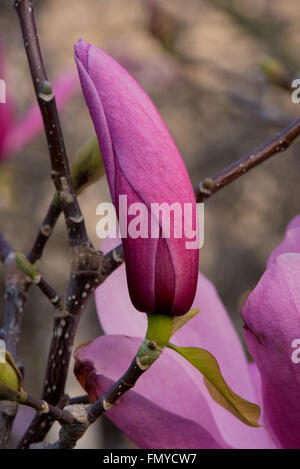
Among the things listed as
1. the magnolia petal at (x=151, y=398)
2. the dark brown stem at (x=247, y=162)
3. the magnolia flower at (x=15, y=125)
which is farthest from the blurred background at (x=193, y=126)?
the magnolia petal at (x=151, y=398)

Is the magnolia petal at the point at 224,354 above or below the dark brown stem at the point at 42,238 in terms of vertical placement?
below

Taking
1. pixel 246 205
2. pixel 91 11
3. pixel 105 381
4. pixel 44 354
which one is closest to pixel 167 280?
pixel 105 381

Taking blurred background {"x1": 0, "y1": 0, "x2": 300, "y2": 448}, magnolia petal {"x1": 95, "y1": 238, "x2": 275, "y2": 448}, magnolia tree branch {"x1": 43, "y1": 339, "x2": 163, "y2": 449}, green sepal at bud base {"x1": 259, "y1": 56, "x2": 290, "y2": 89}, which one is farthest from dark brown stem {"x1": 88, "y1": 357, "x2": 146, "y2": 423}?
blurred background {"x1": 0, "y1": 0, "x2": 300, "y2": 448}

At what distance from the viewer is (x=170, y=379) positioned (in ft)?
1.45

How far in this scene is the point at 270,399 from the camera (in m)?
0.44

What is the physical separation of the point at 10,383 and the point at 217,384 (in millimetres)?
117

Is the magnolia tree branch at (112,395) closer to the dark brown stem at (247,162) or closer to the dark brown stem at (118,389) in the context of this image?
the dark brown stem at (118,389)

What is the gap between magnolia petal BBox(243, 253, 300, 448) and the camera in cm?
38

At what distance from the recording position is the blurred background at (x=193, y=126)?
2.02 m

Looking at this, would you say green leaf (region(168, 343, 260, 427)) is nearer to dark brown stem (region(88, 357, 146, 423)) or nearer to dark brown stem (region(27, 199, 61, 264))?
dark brown stem (region(88, 357, 146, 423))

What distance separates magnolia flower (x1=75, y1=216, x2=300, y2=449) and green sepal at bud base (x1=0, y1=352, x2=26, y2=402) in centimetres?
6

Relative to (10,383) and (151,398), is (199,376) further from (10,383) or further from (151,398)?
(10,383)

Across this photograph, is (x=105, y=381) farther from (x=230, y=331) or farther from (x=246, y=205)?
(x=246, y=205)

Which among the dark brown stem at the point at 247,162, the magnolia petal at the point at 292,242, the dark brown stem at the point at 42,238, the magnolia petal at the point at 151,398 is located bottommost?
the magnolia petal at the point at 151,398
